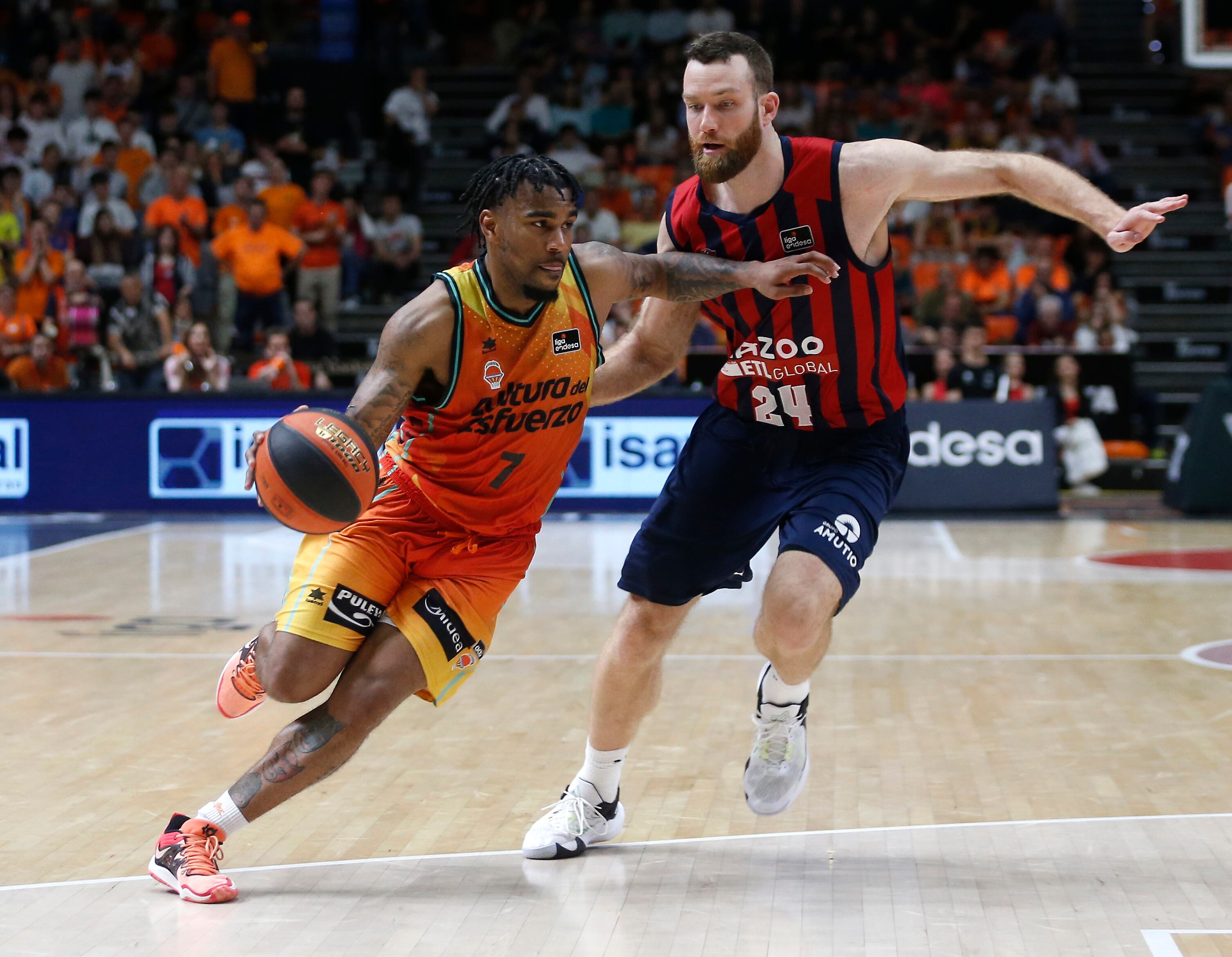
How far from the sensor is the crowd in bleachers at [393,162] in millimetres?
15016

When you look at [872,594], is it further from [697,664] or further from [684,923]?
[684,923]

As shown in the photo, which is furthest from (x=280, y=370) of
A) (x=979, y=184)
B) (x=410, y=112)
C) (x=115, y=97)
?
(x=979, y=184)

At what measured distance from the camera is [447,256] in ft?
62.2

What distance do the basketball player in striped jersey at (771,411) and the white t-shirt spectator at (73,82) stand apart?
52.5ft

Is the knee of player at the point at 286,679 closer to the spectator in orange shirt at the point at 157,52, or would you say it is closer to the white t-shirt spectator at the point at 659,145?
the white t-shirt spectator at the point at 659,145

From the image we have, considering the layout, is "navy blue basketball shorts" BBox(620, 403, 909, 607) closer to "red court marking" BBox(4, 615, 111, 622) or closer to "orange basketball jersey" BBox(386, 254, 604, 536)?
"orange basketball jersey" BBox(386, 254, 604, 536)

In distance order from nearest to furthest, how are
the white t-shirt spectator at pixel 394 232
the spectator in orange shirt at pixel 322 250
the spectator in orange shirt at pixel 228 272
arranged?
the spectator in orange shirt at pixel 228 272, the spectator in orange shirt at pixel 322 250, the white t-shirt spectator at pixel 394 232

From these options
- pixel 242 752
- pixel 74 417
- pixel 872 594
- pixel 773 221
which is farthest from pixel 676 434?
pixel 773 221

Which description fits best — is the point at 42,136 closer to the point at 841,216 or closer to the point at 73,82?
the point at 73,82

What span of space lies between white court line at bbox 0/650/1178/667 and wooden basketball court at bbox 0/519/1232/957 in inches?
1.2

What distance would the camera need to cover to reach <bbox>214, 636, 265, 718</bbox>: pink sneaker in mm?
4473

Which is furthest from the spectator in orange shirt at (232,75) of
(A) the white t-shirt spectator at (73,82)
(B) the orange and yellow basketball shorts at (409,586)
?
(B) the orange and yellow basketball shorts at (409,586)

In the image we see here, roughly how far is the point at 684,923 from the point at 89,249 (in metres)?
13.8

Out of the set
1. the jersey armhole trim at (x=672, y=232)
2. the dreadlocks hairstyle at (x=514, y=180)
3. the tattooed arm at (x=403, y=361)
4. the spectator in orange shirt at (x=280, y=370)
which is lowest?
the spectator in orange shirt at (x=280, y=370)
